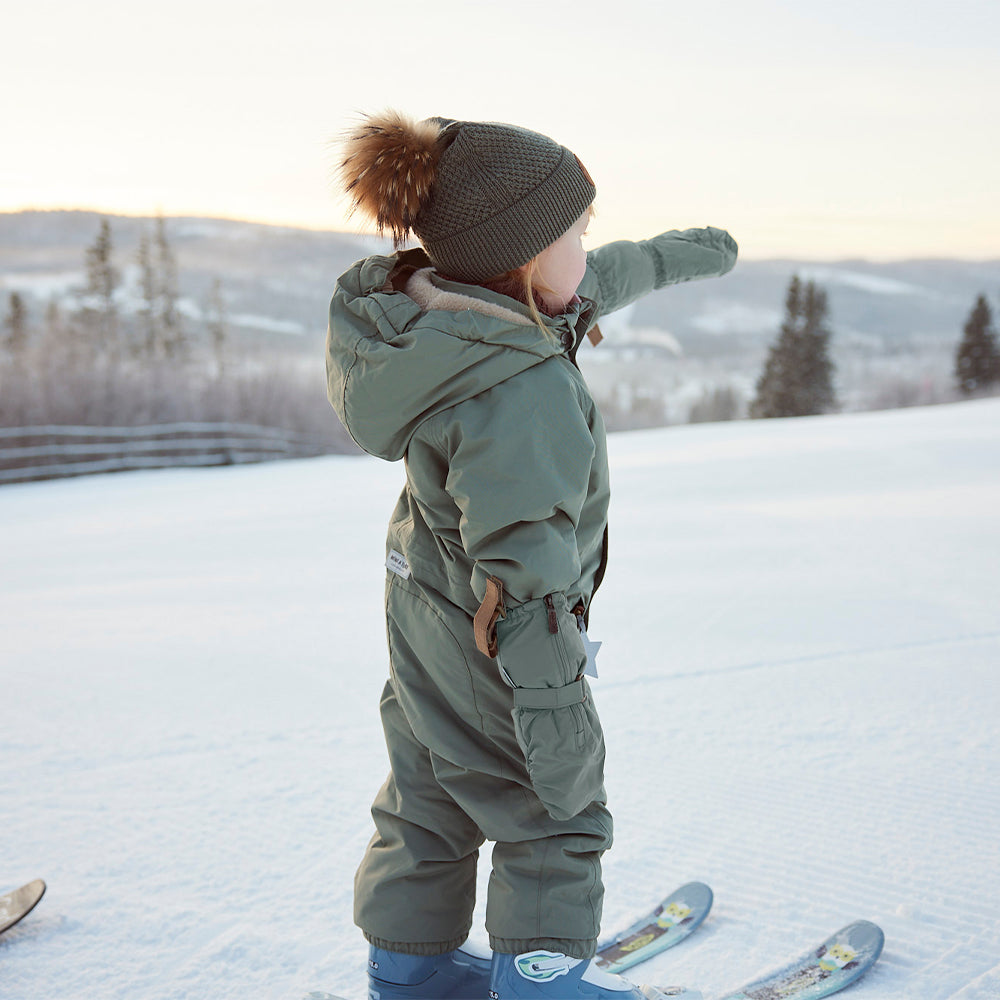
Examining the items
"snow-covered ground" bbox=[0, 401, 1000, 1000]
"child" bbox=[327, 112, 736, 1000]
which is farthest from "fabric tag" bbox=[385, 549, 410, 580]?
"snow-covered ground" bbox=[0, 401, 1000, 1000]

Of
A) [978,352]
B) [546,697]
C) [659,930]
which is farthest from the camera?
[978,352]

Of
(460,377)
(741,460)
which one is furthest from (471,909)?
(741,460)

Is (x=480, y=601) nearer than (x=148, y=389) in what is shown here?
Yes

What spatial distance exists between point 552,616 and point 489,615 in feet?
0.28

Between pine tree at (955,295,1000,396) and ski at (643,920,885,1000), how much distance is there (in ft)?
159

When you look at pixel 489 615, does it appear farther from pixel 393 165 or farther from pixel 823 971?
pixel 823 971

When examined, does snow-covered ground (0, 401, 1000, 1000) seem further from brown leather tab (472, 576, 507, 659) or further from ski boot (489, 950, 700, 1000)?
brown leather tab (472, 576, 507, 659)

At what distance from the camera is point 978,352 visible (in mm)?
45406

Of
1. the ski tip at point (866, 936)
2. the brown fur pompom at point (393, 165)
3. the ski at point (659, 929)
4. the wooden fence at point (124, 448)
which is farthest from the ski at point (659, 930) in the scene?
the wooden fence at point (124, 448)

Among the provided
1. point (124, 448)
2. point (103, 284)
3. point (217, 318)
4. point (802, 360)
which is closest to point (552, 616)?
point (124, 448)

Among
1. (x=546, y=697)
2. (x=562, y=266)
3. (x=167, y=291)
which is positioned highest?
(x=167, y=291)

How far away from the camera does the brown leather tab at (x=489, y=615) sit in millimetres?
1249

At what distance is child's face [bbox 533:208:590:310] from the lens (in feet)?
4.70

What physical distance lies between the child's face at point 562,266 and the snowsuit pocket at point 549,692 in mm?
497
